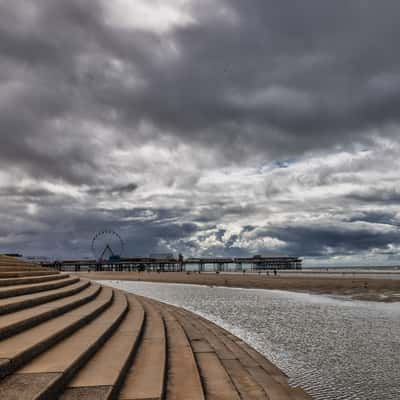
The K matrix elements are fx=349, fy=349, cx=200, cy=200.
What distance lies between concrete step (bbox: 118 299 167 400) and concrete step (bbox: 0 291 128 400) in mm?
458

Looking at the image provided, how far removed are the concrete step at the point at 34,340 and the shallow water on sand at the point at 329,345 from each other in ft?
16.0

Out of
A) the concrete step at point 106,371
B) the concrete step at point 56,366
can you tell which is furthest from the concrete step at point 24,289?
the concrete step at point 106,371

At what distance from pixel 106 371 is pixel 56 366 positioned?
0.79 meters

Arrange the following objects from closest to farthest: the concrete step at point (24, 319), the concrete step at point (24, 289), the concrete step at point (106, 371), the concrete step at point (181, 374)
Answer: the concrete step at point (106, 371), the concrete step at point (181, 374), the concrete step at point (24, 319), the concrete step at point (24, 289)

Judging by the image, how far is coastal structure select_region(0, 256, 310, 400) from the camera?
4629 millimetres

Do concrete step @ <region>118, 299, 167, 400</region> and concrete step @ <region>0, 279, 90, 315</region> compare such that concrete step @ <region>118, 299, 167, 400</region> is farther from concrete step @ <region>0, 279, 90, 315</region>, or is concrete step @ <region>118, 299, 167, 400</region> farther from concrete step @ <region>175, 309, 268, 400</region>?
concrete step @ <region>0, 279, 90, 315</region>

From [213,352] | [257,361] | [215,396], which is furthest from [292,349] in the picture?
[215,396]

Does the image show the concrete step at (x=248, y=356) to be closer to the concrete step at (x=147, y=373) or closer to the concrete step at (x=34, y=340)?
the concrete step at (x=147, y=373)

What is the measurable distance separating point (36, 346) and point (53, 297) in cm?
491

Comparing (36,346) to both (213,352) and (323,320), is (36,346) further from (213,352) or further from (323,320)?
(323,320)

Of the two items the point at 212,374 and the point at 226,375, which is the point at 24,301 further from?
the point at 226,375

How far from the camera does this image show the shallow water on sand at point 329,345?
24.3 ft

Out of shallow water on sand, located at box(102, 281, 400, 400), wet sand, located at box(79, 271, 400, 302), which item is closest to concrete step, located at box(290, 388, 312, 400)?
shallow water on sand, located at box(102, 281, 400, 400)

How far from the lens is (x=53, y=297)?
1000 cm
